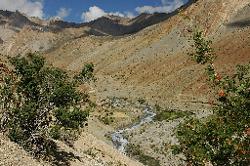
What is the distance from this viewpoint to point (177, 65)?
158 meters

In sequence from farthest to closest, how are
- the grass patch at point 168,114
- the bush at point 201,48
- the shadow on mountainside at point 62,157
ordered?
the grass patch at point 168,114 → the shadow on mountainside at point 62,157 → the bush at point 201,48

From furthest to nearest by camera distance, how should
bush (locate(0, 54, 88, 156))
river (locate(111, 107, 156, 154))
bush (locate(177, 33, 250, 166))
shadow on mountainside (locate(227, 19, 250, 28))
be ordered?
shadow on mountainside (locate(227, 19, 250, 28)), river (locate(111, 107, 156, 154)), bush (locate(0, 54, 88, 156)), bush (locate(177, 33, 250, 166))

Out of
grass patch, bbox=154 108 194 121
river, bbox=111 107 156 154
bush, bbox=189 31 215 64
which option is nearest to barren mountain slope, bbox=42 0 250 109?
grass patch, bbox=154 108 194 121

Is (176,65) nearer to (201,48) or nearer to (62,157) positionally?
(62,157)

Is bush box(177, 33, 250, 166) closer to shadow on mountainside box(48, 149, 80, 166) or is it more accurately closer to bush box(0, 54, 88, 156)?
bush box(0, 54, 88, 156)


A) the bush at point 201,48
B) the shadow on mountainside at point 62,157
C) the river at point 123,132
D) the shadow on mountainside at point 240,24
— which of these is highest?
the shadow on mountainside at point 240,24

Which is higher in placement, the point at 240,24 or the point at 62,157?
the point at 240,24

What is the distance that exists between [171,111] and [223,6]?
10725 centimetres

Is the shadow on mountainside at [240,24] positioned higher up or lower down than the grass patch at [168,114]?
higher up

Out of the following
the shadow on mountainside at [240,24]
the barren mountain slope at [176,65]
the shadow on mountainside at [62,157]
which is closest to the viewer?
the shadow on mountainside at [62,157]

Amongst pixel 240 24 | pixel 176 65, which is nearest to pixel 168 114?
pixel 176 65

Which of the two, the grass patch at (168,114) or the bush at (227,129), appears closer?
the bush at (227,129)

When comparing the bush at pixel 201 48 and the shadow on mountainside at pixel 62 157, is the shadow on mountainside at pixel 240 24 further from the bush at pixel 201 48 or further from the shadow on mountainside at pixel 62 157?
the bush at pixel 201 48

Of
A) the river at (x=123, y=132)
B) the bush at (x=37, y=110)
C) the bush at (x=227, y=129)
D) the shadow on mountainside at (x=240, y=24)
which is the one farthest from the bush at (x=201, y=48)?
the shadow on mountainside at (x=240, y=24)
